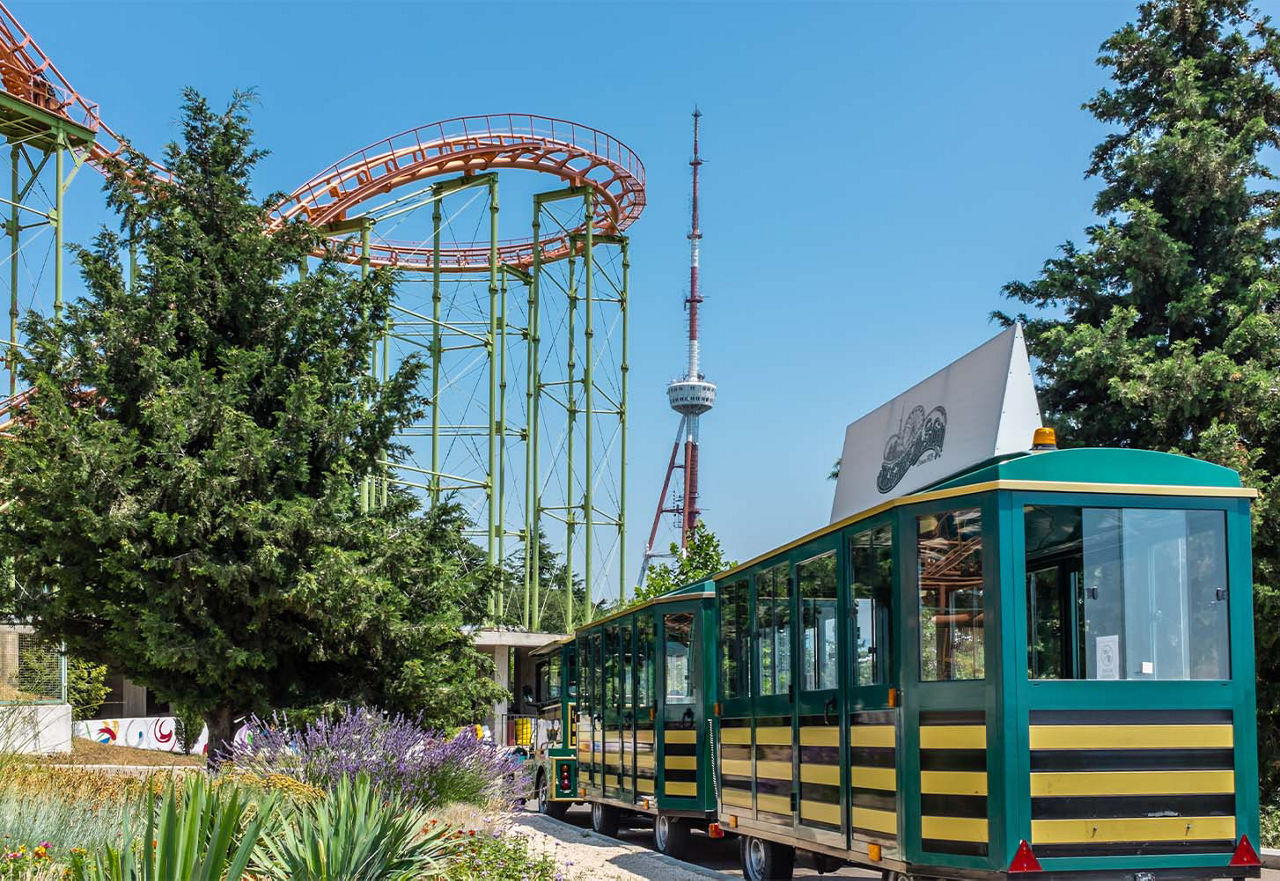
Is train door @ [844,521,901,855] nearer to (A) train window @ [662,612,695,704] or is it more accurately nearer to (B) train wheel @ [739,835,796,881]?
(B) train wheel @ [739,835,796,881]

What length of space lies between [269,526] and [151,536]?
1.37 m

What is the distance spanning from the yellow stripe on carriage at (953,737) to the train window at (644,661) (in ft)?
26.7

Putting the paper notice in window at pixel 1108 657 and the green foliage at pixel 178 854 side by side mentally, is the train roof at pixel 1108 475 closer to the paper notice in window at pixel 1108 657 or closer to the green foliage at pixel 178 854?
the paper notice in window at pixel 1108 657

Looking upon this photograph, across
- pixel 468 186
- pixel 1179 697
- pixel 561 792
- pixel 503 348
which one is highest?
pixel 468 186

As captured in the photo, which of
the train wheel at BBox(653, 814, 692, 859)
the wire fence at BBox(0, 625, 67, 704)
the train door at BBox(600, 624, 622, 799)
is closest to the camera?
the train wheel at BBox(653, 814, 692, 859)

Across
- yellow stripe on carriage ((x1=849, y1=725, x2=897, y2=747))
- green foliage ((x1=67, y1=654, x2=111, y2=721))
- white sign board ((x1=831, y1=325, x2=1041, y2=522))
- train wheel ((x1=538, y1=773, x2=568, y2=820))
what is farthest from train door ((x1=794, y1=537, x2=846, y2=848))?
green foliage ((x1=67, y1=654, x2=111, y2=721))

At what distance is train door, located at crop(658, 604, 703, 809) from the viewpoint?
1577 centimetres

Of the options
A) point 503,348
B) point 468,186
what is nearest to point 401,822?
point 468,186

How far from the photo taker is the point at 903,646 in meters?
9.20

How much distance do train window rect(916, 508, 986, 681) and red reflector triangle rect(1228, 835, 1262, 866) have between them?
1.93 metres

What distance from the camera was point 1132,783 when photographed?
331 inches

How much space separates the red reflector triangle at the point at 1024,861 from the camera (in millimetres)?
8148

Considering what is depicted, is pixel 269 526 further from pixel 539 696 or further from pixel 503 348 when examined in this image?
pixel 503 348

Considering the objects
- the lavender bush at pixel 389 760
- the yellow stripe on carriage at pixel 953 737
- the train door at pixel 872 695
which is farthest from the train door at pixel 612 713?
the yellow stripe on carriage at pixel 953 737
